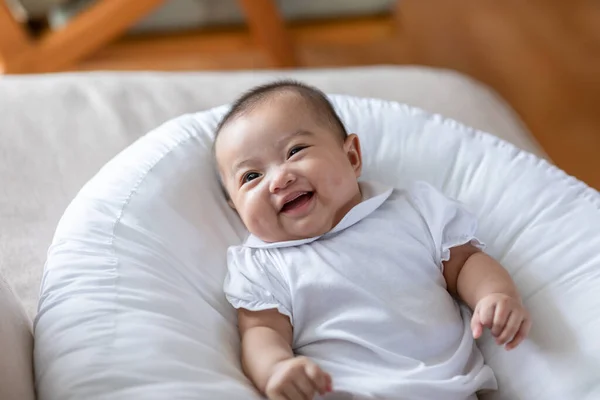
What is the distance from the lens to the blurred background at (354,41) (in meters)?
1.77

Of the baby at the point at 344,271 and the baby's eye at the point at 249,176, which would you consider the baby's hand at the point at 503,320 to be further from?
the baby's eye at the point at 249,176

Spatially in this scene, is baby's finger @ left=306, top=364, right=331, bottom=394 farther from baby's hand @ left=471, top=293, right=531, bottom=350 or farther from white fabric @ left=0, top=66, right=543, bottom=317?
white fabric @ left=0, top=66, right=543, bottom=317

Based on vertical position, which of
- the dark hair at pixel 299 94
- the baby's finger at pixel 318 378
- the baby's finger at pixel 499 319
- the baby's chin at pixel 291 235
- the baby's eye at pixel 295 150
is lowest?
the baby's finger at pixel 318 378

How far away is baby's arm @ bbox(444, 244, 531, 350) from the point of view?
0.83 metres

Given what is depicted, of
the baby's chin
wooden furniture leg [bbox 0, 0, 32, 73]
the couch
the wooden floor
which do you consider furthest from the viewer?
the wooden floor

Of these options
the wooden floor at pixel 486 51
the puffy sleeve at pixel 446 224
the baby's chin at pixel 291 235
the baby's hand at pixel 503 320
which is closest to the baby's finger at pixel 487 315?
the baby's hand at pixel 503 320

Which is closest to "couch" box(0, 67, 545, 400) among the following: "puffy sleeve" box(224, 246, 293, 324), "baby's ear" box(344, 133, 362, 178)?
"puffy sleeve" box(224, 246, 293, 324)

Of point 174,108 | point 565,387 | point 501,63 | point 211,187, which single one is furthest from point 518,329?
point 501,63

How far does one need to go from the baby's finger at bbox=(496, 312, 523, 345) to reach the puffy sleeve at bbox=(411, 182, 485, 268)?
0.45ft

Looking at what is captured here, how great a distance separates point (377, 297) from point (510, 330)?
16cm

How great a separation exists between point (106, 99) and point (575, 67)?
1.53m

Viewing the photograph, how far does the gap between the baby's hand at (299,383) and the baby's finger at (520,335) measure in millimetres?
229

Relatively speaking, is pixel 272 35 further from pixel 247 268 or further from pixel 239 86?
pixel 247 268

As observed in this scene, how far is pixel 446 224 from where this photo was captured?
959mm
